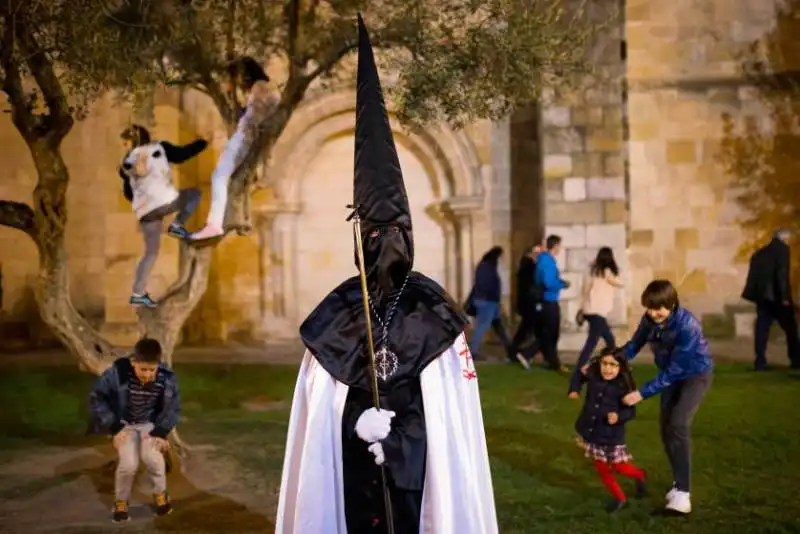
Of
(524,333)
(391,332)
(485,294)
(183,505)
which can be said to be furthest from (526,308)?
(391,332)

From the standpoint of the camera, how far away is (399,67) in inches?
318

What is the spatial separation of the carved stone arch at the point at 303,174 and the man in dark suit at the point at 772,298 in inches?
171

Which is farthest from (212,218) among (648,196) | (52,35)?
(648,196)

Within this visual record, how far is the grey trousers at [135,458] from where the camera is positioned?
18.5 feet

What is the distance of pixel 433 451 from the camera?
135 inches

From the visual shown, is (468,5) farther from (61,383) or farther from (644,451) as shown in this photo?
(61,383)

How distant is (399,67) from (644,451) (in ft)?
13.0

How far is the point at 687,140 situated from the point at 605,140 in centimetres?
178

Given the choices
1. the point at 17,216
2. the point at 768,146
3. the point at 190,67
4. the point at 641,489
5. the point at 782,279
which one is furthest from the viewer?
the point at 768,146

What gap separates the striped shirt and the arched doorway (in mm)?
8363

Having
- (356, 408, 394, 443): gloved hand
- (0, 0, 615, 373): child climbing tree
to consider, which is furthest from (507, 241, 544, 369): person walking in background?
(356, 408, 394, 443): gloved hand

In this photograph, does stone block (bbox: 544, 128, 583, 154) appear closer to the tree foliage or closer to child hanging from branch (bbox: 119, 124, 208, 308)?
the tree foliage

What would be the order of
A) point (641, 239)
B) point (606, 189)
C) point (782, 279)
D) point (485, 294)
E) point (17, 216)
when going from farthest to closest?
point (641, 239)
point (606, 189)
point (485, 294)
point (782, 279)
point (17, 216)

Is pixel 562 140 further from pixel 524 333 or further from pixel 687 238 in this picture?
pixel 524 333
